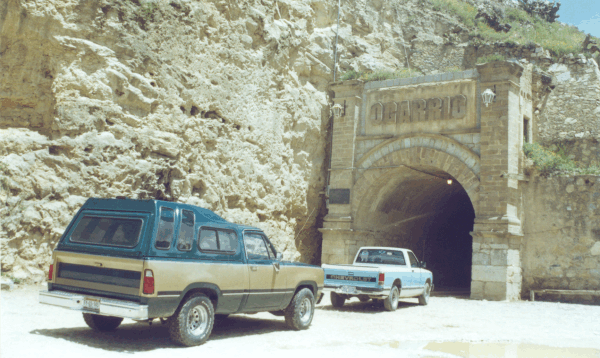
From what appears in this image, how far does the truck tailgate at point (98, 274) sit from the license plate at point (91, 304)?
0.50 ft

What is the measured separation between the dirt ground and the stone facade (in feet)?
12.3

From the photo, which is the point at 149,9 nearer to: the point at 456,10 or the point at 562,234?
the point at 562,234

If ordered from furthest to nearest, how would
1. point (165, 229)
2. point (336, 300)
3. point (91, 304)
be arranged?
point (336, 300) < point (165, 229) < point (91, 304)

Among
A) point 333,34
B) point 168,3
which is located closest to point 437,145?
point 333,34

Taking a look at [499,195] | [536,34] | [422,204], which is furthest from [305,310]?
[536,34]

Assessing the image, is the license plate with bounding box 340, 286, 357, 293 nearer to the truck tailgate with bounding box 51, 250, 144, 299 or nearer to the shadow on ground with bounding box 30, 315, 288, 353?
the shadow on ground with bounding box 30, 315, 288, 353

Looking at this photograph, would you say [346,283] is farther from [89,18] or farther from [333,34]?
[333,34]

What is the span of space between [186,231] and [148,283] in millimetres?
973

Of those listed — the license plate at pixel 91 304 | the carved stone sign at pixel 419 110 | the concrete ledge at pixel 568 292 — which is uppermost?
the carved stone sign at pixel 419 110

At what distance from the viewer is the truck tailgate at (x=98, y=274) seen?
21.6 ft

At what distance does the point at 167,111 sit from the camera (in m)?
14.1

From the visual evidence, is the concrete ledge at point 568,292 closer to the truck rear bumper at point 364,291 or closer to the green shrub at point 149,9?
the truck rear bumper at point 364,291

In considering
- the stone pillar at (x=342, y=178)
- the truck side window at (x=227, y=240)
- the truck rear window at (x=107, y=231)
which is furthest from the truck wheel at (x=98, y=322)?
the stone pillar at (x=342, y=178)

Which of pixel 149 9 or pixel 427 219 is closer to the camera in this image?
pixel 149 9
